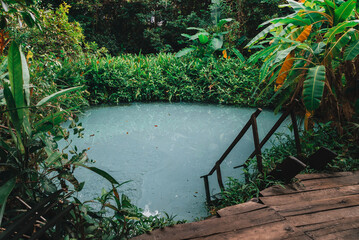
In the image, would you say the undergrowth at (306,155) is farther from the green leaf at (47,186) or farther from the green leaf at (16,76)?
the green leaf at (16,76)

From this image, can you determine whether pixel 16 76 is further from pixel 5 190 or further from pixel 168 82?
pixel 168 82

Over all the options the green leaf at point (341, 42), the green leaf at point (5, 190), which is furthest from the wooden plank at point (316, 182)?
the green leaf at point (5, 190)

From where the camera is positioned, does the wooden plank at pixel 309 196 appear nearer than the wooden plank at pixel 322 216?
No

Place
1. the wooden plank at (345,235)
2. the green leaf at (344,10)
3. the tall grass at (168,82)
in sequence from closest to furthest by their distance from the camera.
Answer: the wooden plank at (345,235) → the green leaf at (344,10) → the tall grass at (168,82)

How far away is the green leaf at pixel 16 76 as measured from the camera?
923mm

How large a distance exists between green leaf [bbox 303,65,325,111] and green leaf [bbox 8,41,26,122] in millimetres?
1889

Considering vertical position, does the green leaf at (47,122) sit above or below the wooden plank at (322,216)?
above

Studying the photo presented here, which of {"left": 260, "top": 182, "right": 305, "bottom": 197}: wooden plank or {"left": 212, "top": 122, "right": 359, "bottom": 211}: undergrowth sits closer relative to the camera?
{"left": 260, "top": 182, "right": 305, "bottom": 197}: wooden plank

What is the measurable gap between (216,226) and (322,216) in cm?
63

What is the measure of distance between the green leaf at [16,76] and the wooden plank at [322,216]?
1.47m

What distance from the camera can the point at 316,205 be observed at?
1.59m

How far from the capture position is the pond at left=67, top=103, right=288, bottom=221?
2609mm

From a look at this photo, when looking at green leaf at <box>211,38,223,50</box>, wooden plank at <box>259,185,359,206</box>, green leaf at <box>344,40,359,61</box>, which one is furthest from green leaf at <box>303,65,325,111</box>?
green leaf at <box>211,38,223,50</box>

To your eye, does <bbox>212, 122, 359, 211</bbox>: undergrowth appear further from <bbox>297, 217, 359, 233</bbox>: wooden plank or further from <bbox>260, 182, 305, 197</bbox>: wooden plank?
<bbox>297, 217, 359, 233</bbox>: wooden plank
